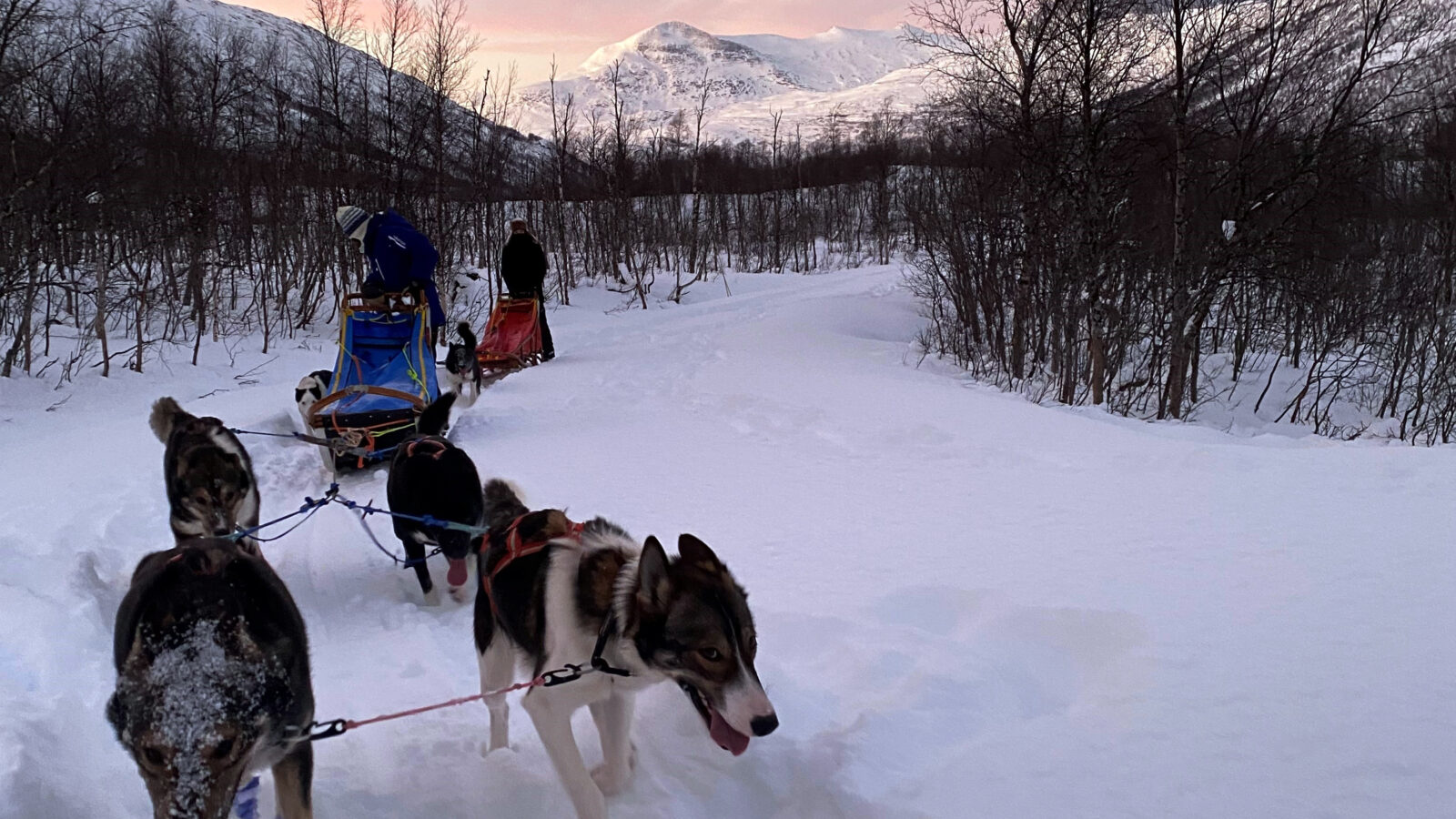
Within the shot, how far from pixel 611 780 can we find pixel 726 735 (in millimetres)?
621

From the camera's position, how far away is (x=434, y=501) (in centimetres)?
368

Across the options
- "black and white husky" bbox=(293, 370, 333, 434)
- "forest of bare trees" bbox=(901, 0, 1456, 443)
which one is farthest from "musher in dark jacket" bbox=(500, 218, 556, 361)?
"forest of bare trees" bbox=(901, 0, 1456, 443)

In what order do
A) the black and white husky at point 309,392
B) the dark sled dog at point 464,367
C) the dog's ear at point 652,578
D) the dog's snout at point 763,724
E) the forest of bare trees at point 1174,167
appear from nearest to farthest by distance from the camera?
the dog's snout at point 763,724, the dog's ear at point 652,578, the black and white husky at point 309,392, the dark sled dog at point 464,367, the forest of bare trees at point 1174,167

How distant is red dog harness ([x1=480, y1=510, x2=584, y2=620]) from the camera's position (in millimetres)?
2357

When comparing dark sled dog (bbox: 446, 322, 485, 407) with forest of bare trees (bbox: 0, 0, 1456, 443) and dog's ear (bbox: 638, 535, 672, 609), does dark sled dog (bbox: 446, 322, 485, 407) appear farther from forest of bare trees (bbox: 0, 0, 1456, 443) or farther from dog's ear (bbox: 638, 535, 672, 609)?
dog's ear (bbox: 638, 535, 672, 609)

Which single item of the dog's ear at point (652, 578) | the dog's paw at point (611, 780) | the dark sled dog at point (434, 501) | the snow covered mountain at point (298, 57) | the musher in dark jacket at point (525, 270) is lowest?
the dog's paw at point (611, 780)

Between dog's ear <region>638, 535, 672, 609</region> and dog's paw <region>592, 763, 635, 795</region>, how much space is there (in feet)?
2.27

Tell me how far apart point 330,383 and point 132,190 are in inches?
285

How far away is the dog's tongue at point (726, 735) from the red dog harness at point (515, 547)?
2.25 feet

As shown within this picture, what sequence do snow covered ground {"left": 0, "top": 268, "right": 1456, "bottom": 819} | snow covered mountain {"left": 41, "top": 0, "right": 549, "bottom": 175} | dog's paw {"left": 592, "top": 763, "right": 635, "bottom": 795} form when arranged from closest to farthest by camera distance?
snow covered ground {"left": 0, "top": 268, "right": 1456, "bottom": 819} < dog's paw {"left": 592, "top": 763, "right": 635, "bottom": 795} < snow covered mountain {"left": 41, "top": 0, "right": 549, "bottom": 175}

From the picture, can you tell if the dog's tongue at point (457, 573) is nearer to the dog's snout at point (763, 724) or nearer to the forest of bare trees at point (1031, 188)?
the dog's snout at point (763, 724)

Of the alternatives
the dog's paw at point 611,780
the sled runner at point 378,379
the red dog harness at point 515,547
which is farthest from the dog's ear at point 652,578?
the sled runner at point 378,379

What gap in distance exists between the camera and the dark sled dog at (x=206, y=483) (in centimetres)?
335

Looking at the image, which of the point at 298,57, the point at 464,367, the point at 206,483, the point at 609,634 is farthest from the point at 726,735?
the point at 298,57
